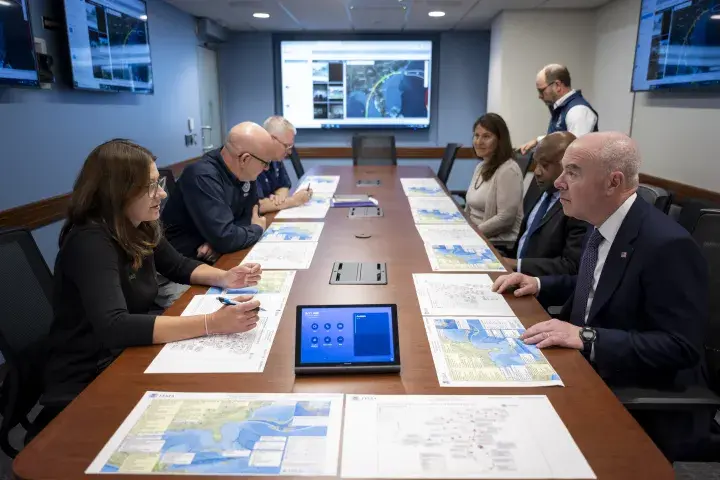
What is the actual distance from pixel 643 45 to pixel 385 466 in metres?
4.14

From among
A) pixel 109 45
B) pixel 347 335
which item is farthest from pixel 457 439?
pixel 109 45

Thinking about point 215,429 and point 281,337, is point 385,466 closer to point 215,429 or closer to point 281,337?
point 215,429

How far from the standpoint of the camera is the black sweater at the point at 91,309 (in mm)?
1341

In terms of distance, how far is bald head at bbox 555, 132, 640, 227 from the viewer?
4.87 feet

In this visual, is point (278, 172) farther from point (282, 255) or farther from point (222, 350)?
point (222, 350)

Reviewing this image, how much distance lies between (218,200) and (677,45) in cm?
310

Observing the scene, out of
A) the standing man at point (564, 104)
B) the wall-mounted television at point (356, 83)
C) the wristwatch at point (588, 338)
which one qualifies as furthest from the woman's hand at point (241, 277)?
the wall-mounted television at point (356, 83)

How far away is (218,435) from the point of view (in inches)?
37.8

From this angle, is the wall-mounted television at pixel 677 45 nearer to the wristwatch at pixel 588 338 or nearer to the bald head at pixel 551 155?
the bald head at pixel 551 155

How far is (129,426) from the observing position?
0.99 metres

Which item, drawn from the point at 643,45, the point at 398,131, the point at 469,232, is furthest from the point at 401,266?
the point at 398,131

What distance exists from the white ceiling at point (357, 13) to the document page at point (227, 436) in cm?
454

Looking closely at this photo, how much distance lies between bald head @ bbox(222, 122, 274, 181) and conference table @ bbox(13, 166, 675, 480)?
35.7 inches

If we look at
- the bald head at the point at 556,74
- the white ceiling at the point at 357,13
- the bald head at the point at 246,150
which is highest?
the white ceiling at the point at 357,13
